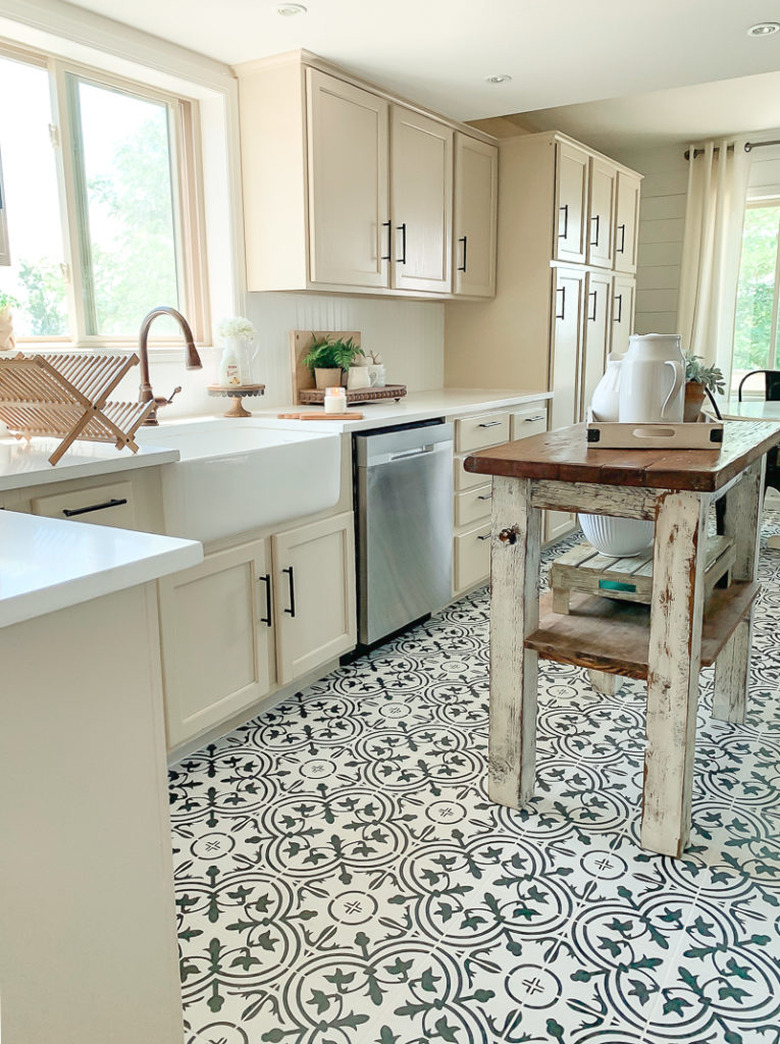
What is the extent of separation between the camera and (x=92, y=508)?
1.87m

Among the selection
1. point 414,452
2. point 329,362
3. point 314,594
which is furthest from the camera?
point 329,362

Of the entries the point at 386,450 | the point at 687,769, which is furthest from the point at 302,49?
the point at 687,769

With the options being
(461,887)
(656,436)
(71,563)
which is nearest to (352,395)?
(656,436)

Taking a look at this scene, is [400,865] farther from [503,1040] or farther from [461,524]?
[461,524]

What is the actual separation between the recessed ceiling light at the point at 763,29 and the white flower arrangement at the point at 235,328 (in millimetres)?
2029

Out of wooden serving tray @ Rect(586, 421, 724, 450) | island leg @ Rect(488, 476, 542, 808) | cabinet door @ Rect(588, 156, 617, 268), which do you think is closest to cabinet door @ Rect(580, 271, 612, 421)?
cabinet door @ Rect(588, 156, 617, 268)

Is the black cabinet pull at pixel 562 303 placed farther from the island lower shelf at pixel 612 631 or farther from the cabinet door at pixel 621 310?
the island lower shelf at pixel 612 631

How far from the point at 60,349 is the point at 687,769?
87.3 inches

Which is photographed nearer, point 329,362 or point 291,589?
point 291,589

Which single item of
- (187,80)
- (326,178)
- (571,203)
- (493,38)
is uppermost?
(493,38)

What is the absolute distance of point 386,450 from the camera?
294 cm

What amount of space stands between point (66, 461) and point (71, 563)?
3.53 ft

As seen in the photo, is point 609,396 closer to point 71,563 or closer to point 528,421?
point 71,563

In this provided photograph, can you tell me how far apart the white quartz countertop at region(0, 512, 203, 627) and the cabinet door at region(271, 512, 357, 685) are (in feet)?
4.95
